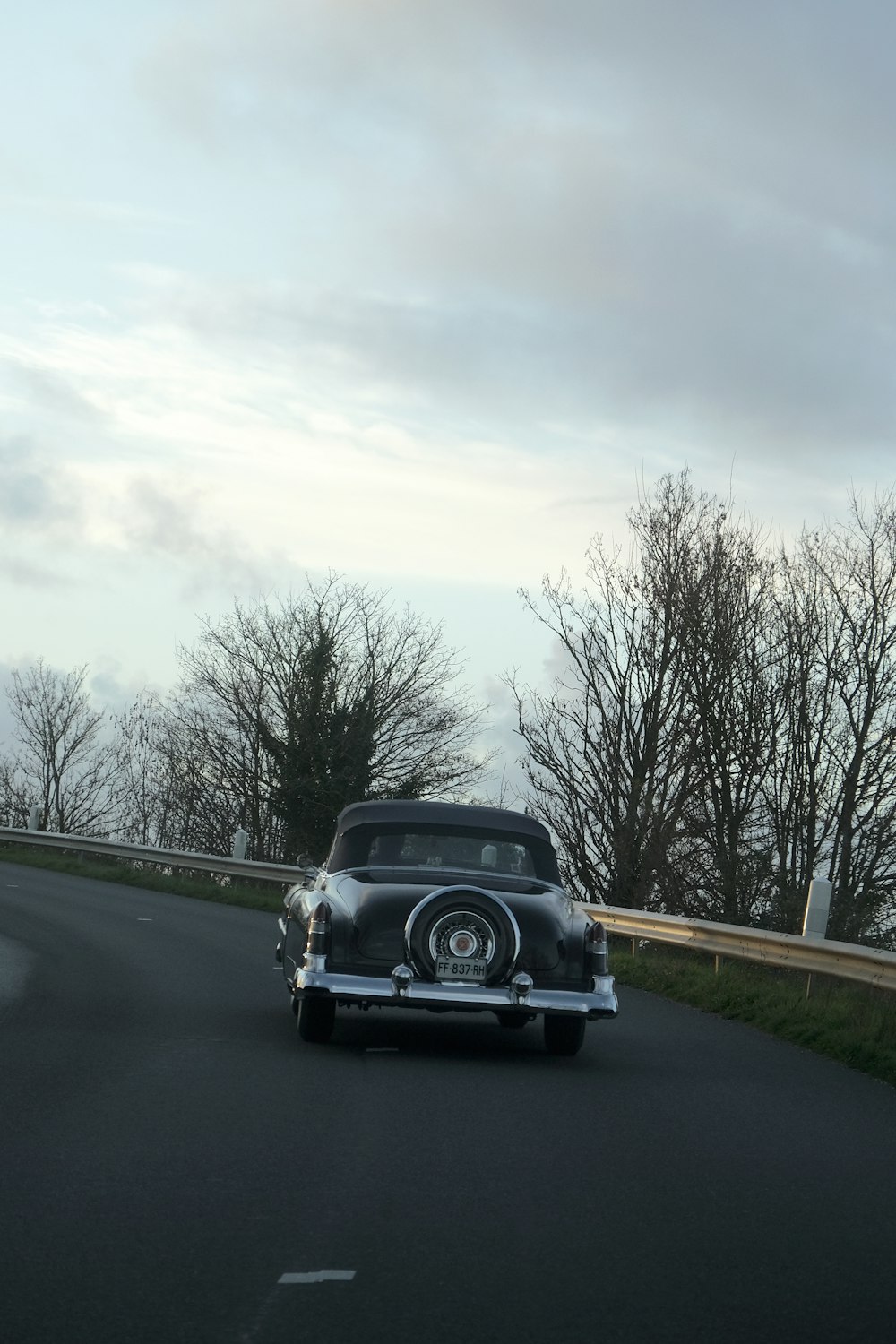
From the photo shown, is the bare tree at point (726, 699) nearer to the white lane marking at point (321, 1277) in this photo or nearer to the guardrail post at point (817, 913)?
the guardrail post at point (817, 913)

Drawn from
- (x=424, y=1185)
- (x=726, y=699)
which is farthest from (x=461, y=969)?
(x=726, y=699)

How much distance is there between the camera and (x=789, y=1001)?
1370cm

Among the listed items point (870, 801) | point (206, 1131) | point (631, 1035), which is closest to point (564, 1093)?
point (206, 1131)

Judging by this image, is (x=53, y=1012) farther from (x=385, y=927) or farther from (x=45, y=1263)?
(x=45, y=1263)

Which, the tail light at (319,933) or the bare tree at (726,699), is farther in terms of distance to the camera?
the bare tree at (726,699)

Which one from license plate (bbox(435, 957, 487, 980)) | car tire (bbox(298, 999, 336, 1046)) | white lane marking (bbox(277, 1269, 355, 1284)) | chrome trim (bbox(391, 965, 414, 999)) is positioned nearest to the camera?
white lane marking (bbox(277, 1269, 355, 1284))

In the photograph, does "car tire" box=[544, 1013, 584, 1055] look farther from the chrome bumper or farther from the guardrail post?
the guardrail post

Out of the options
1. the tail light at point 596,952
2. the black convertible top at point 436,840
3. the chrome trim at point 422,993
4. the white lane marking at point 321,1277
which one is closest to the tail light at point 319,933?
the chrome trim at point 422,993

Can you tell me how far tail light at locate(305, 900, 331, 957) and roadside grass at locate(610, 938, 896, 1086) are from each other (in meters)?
3.76

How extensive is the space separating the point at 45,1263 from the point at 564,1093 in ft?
15.2

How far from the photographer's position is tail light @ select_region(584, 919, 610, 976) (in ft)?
35.0

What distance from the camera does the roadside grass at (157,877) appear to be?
27.3 m

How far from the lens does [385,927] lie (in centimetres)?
1040

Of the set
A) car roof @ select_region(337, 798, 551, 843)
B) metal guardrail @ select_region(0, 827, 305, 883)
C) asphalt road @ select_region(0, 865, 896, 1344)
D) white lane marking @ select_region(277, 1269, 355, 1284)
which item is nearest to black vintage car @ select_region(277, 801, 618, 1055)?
asphalt road @ select_region(0, 865, 896, 1344)
